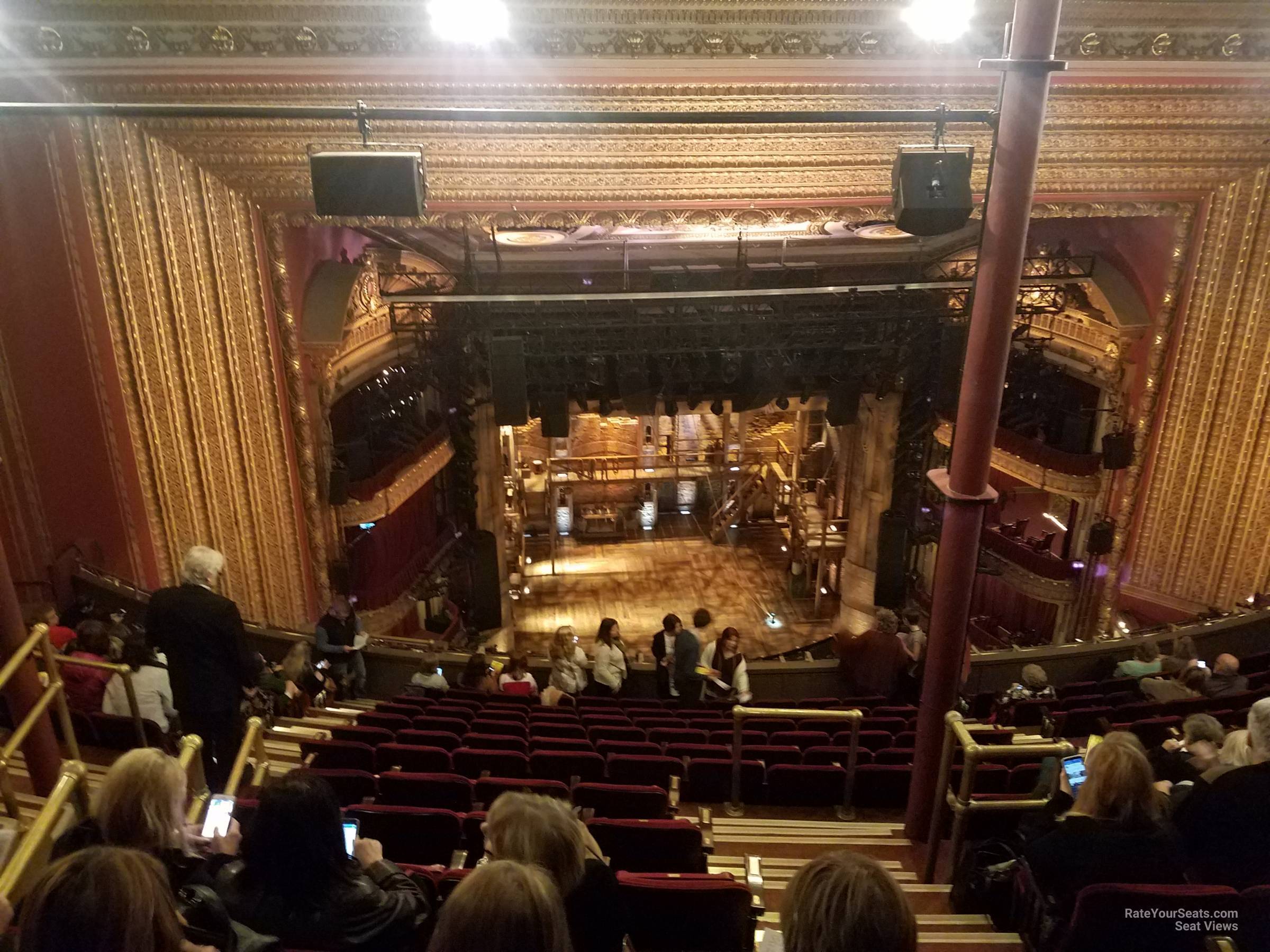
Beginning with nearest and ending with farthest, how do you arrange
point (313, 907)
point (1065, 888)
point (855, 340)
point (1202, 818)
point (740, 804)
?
point (313, 907)
point (1065, 888)
point (1202, 818)
point (740, 804)
point (855, 340)

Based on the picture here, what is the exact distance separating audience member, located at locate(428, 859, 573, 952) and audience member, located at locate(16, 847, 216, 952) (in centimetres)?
63

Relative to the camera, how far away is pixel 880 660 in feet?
24.0

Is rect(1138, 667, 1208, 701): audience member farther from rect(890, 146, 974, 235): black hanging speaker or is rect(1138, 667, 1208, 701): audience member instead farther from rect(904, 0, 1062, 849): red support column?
rect(890, 146, 974, 235): black hanging speaker

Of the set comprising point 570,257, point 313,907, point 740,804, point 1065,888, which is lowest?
point 740,804

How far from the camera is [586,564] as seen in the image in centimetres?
1600

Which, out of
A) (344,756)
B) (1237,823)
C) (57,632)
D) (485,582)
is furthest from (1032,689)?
(485,582)

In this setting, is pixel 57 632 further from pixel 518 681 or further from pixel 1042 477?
pixel 1042 477

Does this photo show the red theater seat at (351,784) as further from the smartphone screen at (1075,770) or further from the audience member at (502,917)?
the smartphone screen at (1075,770)

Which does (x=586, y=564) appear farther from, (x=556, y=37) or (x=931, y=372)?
(x=556, y=37)

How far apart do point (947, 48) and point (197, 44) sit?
6131 mm

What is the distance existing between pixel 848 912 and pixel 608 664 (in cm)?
595

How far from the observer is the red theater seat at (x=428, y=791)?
4.03 m

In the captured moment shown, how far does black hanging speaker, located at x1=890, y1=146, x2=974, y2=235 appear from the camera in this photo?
4.66m

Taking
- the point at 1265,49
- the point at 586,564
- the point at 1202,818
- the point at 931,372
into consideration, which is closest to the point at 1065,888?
the point at 1202,818
